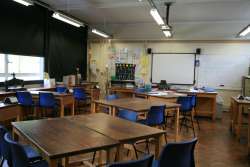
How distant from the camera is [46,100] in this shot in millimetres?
5383

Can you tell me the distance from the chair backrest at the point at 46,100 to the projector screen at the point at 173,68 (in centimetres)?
490

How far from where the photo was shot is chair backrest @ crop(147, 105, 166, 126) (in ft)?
12.4

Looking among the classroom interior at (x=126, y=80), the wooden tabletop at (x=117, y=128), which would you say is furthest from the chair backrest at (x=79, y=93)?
the wooden tabletop at (x=117, y=128)

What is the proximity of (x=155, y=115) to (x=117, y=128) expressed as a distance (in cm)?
150

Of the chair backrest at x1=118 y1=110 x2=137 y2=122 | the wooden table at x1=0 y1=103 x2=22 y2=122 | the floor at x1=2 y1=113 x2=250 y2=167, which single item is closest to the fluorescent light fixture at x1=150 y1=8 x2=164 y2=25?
the chair backrest at x1=118 y1=110 x2=137 y2=122

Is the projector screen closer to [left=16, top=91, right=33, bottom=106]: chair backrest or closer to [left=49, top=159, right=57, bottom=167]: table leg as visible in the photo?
[left=16, top=91, right=33, bottom=106]: chair backrest

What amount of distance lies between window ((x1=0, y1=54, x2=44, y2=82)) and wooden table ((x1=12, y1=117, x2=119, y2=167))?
3991mm

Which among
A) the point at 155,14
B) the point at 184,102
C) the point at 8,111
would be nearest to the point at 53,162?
the point at 8,111

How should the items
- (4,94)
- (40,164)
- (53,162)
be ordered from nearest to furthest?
(53,162) → (40,164) → (4,94)

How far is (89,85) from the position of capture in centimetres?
857

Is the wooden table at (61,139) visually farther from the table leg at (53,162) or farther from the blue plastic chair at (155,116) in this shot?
the blue plastic chair at (155,116)

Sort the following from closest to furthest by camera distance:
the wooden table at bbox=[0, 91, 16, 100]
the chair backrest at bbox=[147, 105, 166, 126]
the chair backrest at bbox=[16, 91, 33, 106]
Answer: the chair backrest at bbox=[147, 105, 166, 126] → the wooden table at bbox=[0, 91, 16, 100] → the chair backrest at bbox=[16, 91, 33, 106]

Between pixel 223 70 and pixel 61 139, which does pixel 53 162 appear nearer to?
pixel 61 139

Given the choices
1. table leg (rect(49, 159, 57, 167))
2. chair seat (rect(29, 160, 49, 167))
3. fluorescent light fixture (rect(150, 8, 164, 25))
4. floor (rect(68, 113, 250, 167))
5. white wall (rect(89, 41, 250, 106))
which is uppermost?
fluorescent light fixture (rect(150, 8, 164, 25))
